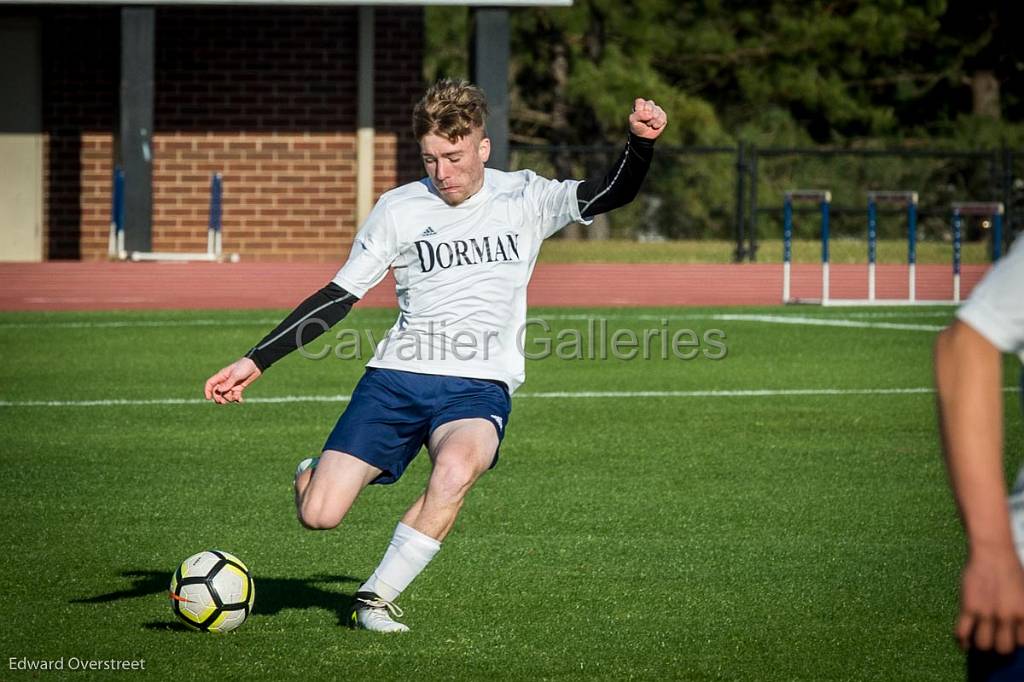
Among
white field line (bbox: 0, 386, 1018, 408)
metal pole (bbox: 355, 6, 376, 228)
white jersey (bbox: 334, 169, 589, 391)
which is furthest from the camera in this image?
metal pole (bbox: 355, 6, 376, 228)

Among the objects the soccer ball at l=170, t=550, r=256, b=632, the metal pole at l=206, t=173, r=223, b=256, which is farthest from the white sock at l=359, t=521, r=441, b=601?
the metal pole at l=206, t=173, r=223, b=256

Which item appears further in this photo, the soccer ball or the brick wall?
the brick wall

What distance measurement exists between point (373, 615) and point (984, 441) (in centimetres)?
340

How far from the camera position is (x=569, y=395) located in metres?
12.2

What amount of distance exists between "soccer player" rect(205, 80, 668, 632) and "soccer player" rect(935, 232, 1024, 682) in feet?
10.0

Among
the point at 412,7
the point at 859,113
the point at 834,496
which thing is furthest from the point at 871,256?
the point at 859,113

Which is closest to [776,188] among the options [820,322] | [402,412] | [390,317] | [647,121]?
[820,322]

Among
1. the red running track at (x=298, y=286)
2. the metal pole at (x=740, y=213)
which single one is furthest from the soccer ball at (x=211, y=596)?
the metal pole at (x=740, y=213)

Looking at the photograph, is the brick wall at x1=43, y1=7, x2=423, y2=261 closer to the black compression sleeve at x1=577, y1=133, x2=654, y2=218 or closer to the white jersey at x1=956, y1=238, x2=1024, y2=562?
the black compression sleeve at x1=577, y1=133, x2=654, y2=218

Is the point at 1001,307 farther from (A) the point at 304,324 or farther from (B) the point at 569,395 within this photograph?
(B) the point at 569,395

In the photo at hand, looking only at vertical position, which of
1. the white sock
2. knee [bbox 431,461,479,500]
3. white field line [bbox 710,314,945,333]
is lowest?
the white sock

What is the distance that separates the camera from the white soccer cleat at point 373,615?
218 inches

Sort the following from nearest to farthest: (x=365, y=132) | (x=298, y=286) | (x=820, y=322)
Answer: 1. (x=820, y=322)
2. (x=298, y=286)
3. (x=365, y=132)

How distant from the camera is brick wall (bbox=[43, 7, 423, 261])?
25922mm
